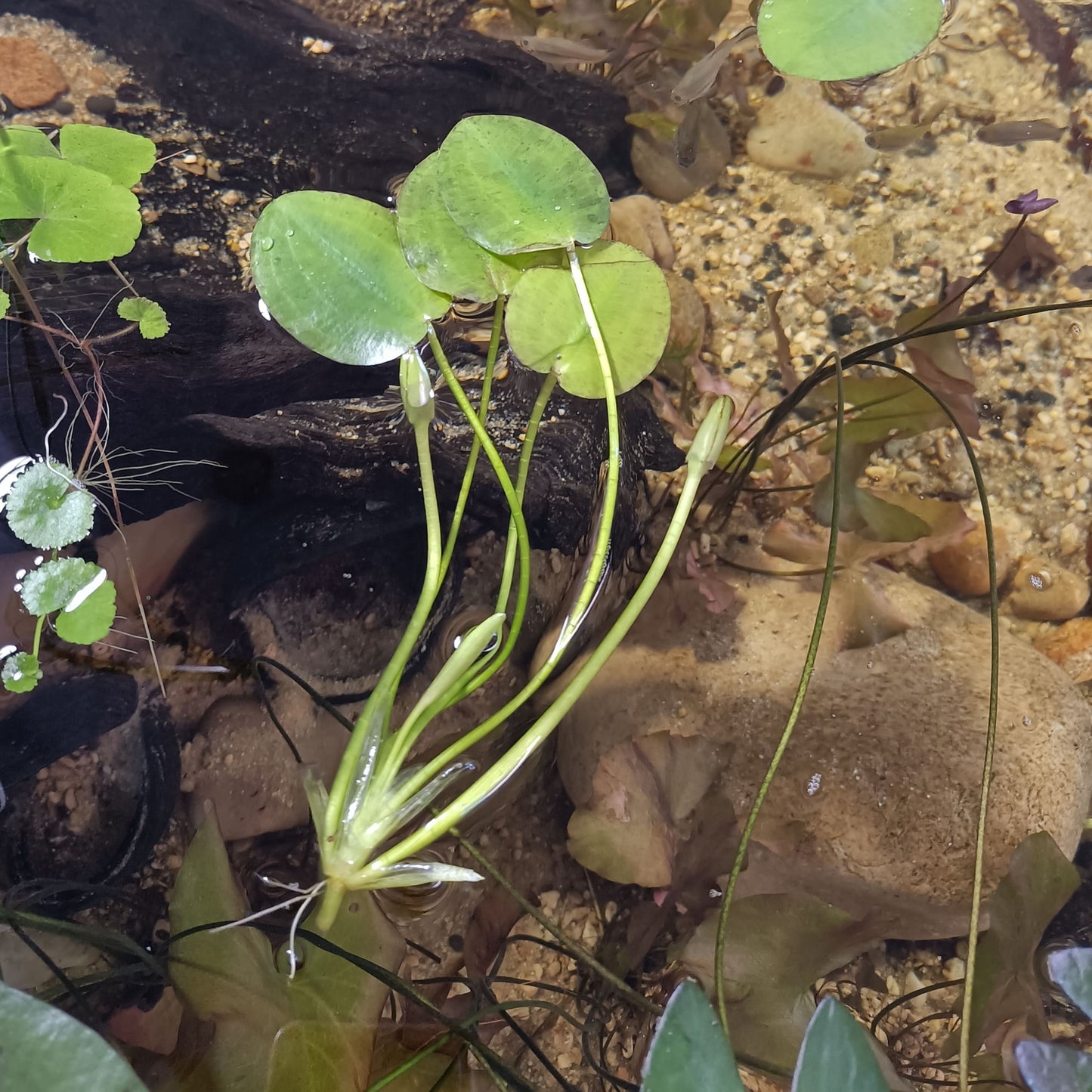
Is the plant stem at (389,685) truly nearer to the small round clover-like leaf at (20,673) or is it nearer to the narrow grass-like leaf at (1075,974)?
the small round clover-like leaf at (20,673)

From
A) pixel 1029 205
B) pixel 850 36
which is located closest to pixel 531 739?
pixel 850 36

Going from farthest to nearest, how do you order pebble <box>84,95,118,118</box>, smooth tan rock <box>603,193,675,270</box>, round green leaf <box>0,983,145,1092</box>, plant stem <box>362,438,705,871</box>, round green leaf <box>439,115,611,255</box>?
smooth tan rock <box>603,193,675,270</box> < pebble <box>84,95,118,118</box> < round green leaf <box>439,115,611,255</box> < plant stem <box>362,438,705,871</box> < round green leaf <box>0,983,145,1092</box>

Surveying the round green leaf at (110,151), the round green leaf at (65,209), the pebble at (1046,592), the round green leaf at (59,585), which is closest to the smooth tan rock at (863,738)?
the pebble at (1046,592)

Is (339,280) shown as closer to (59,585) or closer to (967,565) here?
(59,585)

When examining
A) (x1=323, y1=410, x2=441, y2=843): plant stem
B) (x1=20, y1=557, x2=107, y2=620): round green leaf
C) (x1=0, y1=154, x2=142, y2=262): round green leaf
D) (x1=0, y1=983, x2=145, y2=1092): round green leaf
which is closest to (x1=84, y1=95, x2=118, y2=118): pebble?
(x1=0, y1=154, x2=142, y2=262): round green leaf

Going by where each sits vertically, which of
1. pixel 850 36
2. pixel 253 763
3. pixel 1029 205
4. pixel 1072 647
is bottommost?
pixel 253 763

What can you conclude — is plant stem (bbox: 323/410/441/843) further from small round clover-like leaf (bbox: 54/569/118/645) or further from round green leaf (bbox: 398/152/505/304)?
small round clover-like leaf (bbox: 54/569/118/645)
